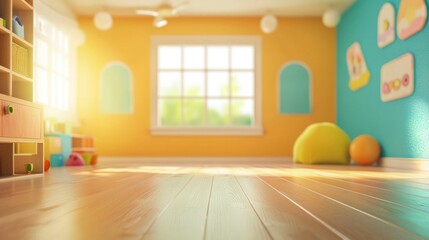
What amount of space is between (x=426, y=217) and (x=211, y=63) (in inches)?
246

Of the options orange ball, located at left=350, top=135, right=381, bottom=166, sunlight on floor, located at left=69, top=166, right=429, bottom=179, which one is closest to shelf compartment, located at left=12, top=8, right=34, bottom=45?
sunlight on floor, located at left=69, top=166, right=429, bottom=179

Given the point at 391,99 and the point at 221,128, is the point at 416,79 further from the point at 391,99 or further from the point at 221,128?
the point at 221,128

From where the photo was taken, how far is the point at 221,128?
7102 mm

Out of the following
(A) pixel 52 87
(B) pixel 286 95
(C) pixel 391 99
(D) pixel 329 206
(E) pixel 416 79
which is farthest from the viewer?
(B) pixel 286 95

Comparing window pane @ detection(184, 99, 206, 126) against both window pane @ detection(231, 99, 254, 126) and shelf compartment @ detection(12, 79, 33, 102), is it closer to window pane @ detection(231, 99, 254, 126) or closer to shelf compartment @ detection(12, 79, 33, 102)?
window pane @ detection(231, 99, 254, 126)

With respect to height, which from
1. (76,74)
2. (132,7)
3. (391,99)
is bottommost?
(391,99)

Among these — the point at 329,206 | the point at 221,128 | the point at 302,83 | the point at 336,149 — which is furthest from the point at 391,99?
the point at 329,206

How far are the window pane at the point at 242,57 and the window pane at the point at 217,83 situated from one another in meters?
0.23

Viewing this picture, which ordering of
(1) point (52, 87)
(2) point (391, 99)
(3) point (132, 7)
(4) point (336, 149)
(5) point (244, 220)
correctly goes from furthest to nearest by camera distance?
(3) point (132, 7), (1) point (52, 87), (4) point (336, 149), (2) point (391, 99), (5) point (244, 220)

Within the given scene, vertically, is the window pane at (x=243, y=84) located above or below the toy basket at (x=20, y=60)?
above

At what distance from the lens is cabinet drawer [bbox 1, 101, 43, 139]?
268cm

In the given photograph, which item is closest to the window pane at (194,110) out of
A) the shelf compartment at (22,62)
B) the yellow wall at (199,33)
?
the yellow wall at (199,33)

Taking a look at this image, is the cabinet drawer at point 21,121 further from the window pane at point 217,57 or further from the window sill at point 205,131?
the window pane at point 217,57

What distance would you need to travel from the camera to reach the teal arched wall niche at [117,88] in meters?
7.13
